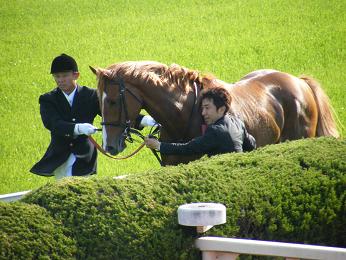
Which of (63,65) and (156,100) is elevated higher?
(63,65)

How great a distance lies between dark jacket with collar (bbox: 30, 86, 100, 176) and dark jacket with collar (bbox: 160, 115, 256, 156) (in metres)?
1.73

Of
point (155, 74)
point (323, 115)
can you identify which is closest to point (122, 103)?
point (155, 74)

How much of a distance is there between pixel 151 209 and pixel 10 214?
0.79 meters

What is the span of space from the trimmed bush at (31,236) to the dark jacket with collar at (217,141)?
7.19 ft

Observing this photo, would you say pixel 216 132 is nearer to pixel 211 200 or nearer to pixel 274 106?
pixel 211 200

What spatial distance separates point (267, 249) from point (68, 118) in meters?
4.27

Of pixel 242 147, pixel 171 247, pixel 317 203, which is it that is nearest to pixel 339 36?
pixel 242 147

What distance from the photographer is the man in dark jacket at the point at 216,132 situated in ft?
21.4

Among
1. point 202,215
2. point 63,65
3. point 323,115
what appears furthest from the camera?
point 323,115

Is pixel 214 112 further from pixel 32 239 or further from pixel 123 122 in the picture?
pixel 32 239

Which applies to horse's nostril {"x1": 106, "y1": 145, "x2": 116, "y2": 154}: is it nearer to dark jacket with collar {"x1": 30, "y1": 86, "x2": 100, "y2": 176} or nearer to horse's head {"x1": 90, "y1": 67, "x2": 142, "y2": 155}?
horse's head {"x1": 90, "y1": 67, "x2": 142, "y2": 155}

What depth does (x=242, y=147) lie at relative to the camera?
6.98 metres

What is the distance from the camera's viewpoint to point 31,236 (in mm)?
4375

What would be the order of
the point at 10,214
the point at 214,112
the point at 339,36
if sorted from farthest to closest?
the point at 339,36, the point at 214,112, the point at 10,214
